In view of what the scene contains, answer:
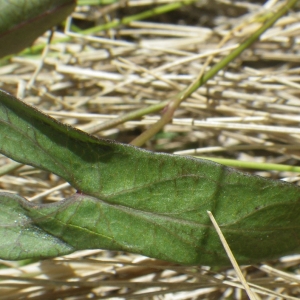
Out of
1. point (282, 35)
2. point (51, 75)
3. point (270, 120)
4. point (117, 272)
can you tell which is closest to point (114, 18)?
point (51, 75)

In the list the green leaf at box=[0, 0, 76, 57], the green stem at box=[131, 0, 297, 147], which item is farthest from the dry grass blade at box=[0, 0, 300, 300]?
the green leaf at box=[0, 0, 76, 57]

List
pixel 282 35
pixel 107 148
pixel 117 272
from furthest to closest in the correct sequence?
pixel 282 35
pixel 117 272
pixel 107 148

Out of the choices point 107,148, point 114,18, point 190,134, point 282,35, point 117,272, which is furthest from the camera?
point 114,18

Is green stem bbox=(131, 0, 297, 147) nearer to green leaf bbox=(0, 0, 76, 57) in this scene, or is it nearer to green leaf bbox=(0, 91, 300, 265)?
green leaf bbox=(0, 91, 300, 265)

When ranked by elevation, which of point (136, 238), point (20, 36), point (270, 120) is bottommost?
point (136, 238)

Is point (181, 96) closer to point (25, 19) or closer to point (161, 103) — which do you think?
point (161, 103)

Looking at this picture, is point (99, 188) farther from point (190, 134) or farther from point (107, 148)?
point (190, 134)
